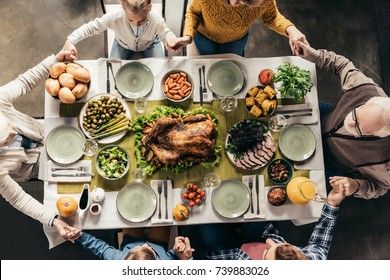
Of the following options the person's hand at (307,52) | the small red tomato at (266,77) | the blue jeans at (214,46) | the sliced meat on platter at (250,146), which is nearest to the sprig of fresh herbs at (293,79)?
the small red tomato at (266,77)

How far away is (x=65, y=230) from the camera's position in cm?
226

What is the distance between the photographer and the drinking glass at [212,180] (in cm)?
233

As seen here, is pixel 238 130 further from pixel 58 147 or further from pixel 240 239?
pixel 58 147

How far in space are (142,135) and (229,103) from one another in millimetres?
571

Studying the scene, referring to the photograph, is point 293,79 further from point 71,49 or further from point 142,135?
point 71,49

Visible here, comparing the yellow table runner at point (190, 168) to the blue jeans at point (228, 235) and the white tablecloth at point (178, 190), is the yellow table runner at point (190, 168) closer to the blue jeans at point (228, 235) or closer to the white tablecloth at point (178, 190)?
the white tablecloth at point (178, 190)

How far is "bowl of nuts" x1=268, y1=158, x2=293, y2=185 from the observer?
233 centimetres

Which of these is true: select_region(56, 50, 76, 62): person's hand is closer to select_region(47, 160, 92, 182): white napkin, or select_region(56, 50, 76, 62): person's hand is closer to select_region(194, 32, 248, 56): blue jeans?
select_region(47, 160, 92, 182): white napkin

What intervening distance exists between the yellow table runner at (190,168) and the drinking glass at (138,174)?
3 centimetres

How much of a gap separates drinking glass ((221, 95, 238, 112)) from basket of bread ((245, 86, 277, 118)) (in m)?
0.08

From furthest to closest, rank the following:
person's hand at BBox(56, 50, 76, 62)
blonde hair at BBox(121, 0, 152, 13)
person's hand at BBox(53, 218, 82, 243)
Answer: person's hand at BBox(56, 50, 76, 62) → person's hand at BBox(53, 218, 82, 243) → blonde hair at BBox(121, 0, 152, 13)

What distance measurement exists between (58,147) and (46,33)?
5.45ft

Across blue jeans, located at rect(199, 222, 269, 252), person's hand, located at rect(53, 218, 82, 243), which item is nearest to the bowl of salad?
person's hand, located at rect(53, 218, 82, 243)
